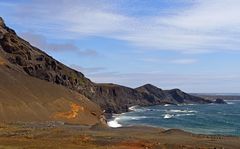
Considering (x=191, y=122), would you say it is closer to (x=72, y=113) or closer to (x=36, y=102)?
(x=72, y=113)

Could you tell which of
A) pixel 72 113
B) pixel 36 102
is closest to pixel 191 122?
pixel 72 113

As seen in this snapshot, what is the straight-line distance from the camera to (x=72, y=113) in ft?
237

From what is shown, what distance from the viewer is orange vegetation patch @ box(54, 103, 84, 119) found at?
69.9 meters

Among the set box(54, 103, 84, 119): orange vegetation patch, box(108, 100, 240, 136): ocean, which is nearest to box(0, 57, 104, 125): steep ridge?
box(54, 103, 84, 119): orange vegetation patch

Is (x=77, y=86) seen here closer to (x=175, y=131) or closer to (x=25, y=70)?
(x=25, y=70)

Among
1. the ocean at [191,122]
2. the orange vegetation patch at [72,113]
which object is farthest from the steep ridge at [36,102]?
the ocean at [191,122]

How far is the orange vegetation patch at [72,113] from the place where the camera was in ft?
229

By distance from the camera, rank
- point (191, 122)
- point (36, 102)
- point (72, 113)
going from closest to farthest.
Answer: point (36, 102) → point (72, 113) → point (191, 122)

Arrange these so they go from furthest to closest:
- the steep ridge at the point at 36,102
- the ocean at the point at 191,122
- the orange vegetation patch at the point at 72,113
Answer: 1. the ocean at the point at 191,122
2. the orange vegetation patch at the point at 72,113
3. the steep ridge at the point at 36,102

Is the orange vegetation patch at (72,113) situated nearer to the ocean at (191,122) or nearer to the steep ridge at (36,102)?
the steep ridge at (36,102)

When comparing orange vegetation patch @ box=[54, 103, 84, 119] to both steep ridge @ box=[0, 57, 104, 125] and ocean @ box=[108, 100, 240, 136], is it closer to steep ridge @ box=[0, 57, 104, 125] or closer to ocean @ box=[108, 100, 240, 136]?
steep ridge @ box=[0, 57, 104, 125]

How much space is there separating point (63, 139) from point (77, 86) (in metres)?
66.5

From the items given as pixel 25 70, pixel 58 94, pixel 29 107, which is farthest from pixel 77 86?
pixel 29 107

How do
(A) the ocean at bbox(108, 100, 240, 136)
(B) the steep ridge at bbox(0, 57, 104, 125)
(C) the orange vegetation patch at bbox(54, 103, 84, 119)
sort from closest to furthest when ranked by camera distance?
(B) the steep ridge at bbox(0, 57, 104, 125)
(C) the orange vegetation patch at bbox(54, 103, 84, 119)
(A) the ocean at bbox(108, 100, 240, 136)
